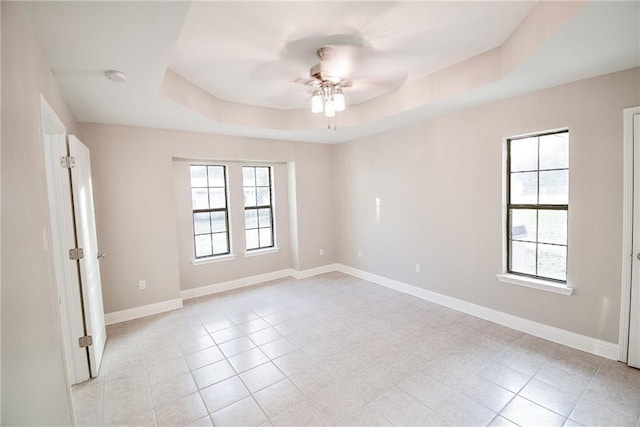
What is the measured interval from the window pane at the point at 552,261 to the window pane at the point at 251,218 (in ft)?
13.1

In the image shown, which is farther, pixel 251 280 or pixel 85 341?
pixel 251 280

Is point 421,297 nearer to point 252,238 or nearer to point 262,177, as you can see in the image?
point 252,238

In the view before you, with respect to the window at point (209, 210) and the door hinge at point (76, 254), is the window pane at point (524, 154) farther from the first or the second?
the door hinge at point (76, 254)

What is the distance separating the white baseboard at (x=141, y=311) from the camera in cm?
371

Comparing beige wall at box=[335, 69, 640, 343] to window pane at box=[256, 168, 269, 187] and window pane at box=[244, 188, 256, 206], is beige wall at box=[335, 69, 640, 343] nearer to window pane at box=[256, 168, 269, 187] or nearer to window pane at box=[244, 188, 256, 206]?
window pane at box=[256, 168, 269, 187]

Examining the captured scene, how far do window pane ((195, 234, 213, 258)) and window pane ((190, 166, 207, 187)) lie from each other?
813mm

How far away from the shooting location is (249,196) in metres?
5.15

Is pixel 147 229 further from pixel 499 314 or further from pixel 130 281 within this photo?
pixel 499 314

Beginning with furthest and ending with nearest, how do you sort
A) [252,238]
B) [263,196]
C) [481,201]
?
1. [263,196]
2. [252,238]
3. [481,201]

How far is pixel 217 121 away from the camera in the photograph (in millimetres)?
3729

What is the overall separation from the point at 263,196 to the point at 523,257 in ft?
12.7

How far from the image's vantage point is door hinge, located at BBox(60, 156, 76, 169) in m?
2.44

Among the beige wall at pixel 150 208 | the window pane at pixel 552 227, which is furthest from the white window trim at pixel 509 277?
the beige wall at pixel 150 208

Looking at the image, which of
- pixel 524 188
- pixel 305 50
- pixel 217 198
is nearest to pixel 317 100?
pixel 305 50
